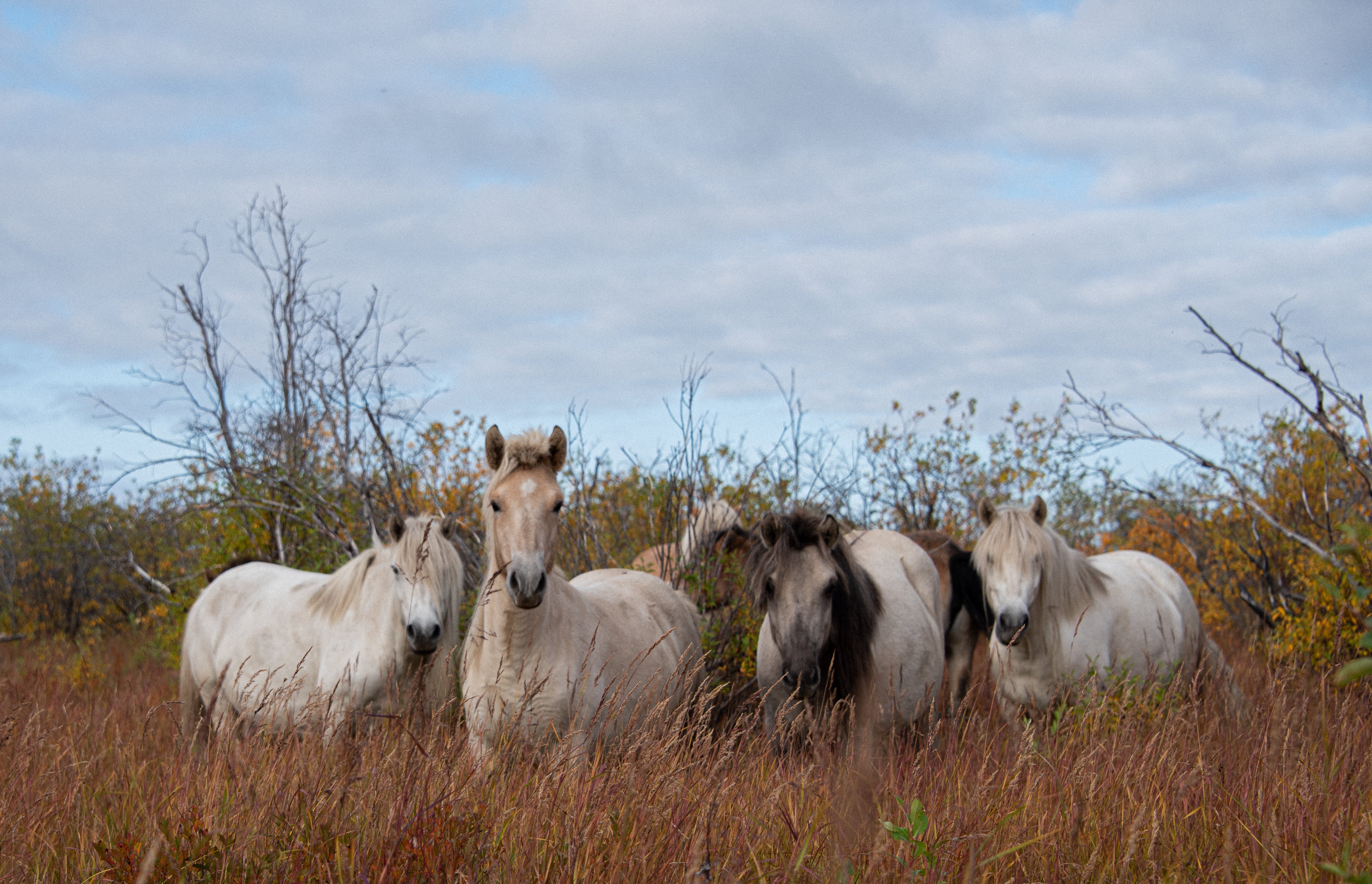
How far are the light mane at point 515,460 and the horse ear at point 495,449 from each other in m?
0.04

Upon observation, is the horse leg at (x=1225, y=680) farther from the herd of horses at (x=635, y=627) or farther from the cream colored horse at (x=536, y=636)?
the cream colored horse at (x=536, y=636)

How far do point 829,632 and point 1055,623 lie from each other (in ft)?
5.51

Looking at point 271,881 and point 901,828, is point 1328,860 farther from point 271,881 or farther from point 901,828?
point 271,881

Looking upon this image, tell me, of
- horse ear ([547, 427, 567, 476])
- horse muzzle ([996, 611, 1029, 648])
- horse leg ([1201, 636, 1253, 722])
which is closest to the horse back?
horse leg ([1201, 636, 1253, 722])

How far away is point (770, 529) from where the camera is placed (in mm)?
5250

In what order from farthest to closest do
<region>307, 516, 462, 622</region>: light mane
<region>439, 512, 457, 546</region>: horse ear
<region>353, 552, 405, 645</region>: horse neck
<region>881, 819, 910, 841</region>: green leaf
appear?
1. <region>439, 512, 457, 546</region>: horse ear
2. <region>353, 552, 405, 645</region>: horse neck
3. <region>307, 516, 462, 622</region>: light mane
4. <region>881, 819, 910, 841</region>: green leaf

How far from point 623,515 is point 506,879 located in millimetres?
6705

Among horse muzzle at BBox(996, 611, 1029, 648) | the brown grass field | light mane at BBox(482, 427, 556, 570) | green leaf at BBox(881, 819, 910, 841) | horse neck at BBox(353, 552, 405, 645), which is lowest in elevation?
the brown grass field

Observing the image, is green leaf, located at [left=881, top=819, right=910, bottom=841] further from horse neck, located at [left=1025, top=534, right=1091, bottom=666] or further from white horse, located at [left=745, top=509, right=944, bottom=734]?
horse neck, located at [left=1025, top=534, right=1091, bottom=666]

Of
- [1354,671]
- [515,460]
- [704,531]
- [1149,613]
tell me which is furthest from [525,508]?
[1149,613]

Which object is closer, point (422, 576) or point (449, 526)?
point (422, 576)

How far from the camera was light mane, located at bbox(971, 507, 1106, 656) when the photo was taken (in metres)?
5.70

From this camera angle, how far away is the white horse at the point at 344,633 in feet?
16.9

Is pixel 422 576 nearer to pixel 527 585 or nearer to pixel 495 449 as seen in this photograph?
pixel 495 449
